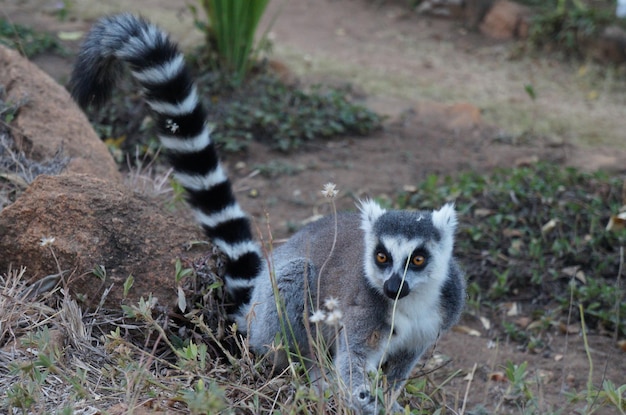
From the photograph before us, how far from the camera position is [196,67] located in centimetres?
804

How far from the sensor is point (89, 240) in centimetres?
374

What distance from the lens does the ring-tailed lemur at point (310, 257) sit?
3338 mm

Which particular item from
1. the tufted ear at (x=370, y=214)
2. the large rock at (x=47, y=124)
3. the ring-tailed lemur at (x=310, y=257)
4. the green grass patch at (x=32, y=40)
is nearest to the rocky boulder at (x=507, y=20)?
the green grass patch at (x=32, y=40)

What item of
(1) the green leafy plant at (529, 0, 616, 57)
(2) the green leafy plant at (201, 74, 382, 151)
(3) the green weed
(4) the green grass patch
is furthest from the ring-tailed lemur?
(1) the green leafy plant at (529, 0, 616, 57)

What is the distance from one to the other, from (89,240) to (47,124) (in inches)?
62.0

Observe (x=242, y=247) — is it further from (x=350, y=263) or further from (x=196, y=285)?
(x=350, y=263)

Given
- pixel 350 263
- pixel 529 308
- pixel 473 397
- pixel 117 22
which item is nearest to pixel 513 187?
pixel 529 308

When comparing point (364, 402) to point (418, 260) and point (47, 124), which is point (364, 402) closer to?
point (418, 260)

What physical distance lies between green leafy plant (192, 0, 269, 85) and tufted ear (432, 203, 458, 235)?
4612 millimetres

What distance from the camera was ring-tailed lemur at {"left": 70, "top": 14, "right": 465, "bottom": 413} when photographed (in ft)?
11.0

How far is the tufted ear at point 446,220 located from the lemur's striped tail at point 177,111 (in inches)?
42.5

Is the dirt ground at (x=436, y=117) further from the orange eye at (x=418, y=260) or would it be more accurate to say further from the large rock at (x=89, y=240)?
the large rock at (x=89, y=240)

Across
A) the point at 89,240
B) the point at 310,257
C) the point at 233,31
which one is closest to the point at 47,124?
the point at 89,240

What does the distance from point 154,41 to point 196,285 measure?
1.29m
